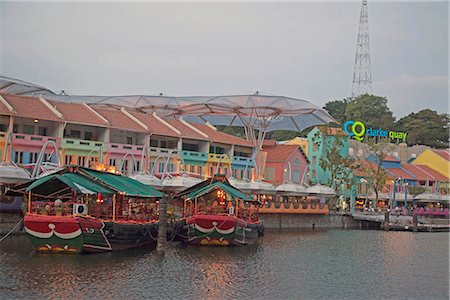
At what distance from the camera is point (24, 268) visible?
2612 cm

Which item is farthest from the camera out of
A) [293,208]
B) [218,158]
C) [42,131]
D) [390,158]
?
[390,158]

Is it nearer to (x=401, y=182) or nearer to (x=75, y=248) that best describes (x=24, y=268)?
(x=75, y=248)

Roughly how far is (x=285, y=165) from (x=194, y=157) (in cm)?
1435

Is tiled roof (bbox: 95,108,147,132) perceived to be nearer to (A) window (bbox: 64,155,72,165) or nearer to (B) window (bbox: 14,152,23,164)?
(A) window (bbox: 64,155,72,165)

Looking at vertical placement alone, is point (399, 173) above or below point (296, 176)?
above

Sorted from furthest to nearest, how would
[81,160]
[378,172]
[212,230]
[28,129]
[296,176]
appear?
[296,176]
[378,172]
[81,160]
[28,129]
[212,230]

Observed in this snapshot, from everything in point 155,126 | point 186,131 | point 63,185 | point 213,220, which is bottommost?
point 213,220

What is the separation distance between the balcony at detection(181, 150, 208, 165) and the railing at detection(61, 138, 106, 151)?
9.54 metres

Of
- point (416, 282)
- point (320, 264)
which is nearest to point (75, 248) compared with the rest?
point (320, 264)

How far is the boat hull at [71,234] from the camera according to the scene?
2872 centimetres

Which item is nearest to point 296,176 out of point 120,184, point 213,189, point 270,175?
point 270,175

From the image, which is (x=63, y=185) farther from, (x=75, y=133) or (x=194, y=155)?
(x=194, y=155)

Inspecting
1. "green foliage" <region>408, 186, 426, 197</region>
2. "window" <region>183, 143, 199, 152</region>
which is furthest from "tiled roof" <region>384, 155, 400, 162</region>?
"window" <region>183, 143, 199, 152</region>

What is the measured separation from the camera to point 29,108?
1941 inches
